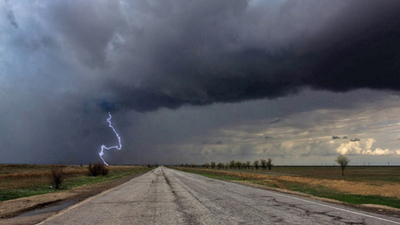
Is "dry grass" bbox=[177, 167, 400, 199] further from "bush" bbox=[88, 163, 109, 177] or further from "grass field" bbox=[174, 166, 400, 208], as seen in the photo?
"bush" bbox=[88, 163, 109, 177]

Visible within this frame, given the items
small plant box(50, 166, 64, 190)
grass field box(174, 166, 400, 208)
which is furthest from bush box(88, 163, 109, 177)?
small plant box(50, 166, 64, 190)

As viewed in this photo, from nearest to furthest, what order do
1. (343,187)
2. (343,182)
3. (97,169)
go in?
1. (343,187)
2. (343,182)
3. (97,169)

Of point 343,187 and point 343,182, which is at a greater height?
point 343,182

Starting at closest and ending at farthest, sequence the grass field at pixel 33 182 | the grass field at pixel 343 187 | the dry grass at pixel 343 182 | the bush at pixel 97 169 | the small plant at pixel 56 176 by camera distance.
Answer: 1. the grass field at pixel 343 187
2. the grass field at pixel 33 182
3. the dry grass at pixel 343 182
4. the small plant at pixel 56 176
5. the bush at pixel 97 169

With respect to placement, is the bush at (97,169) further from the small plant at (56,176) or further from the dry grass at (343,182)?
the small plant at (56,176)

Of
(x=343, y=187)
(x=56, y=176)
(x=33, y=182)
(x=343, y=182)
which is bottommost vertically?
(x=33, y=182)

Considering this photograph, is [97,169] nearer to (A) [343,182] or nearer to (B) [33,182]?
(B) [33,182]

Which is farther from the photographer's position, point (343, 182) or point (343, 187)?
point (343, 182)

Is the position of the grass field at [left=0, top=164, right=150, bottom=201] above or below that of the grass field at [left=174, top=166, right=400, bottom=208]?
below

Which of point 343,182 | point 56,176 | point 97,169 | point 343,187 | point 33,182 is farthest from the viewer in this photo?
point 97,169

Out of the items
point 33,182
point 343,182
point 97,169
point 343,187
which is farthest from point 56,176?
point 343,182

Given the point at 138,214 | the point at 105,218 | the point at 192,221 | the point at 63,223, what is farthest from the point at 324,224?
the point at 63,223

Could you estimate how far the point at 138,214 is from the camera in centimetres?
1067

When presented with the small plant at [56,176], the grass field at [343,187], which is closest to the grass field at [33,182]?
the small plant at [56,176]
